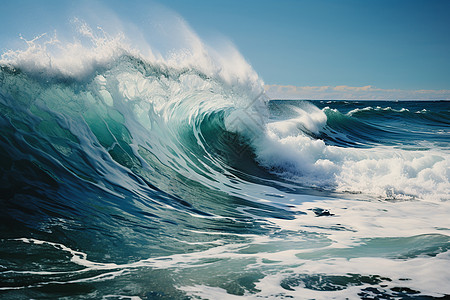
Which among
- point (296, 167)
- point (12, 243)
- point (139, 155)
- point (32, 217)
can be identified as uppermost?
point (296, 167)

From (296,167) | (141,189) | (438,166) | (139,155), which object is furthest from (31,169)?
(438,166)

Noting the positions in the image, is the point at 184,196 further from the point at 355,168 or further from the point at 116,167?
the point at 355,168

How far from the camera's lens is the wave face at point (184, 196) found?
277cm

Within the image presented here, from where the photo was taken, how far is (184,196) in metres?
5.58

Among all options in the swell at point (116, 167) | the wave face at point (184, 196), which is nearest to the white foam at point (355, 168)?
the wave face at point (184, 196)

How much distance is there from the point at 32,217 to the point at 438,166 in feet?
25.3

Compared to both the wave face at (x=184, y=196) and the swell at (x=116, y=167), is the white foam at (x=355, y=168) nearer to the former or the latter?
the wave face at (x=184, y=196)

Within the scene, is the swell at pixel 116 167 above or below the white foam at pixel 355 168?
below

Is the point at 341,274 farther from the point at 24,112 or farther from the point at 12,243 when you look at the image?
the point at 24,112

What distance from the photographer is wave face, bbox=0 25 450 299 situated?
9.09ft

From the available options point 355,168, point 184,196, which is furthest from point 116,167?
point 355,168

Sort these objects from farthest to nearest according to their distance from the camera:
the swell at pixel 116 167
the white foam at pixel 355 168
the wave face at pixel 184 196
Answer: the white foam at pixel 355 168 → the swell at pixel 116 167 → the wave face at pixel 184 196

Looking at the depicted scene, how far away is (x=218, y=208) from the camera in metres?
5.30

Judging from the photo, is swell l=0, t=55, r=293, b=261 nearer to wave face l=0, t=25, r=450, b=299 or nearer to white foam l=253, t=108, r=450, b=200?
wave face l=0, t=25, r=450, b=299
